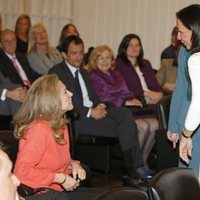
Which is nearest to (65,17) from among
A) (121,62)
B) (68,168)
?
(121,62)

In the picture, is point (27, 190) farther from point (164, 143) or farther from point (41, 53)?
point (41, 53)

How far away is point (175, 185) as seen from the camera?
2.33 meters

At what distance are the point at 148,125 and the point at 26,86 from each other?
4.14ft

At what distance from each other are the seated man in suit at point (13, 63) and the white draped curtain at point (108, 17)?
90.6 inches

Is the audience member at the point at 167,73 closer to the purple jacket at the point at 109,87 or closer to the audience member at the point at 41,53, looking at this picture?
the purple jacket at the point at 109,87

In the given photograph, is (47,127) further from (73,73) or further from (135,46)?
(135,46)

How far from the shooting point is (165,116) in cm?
478

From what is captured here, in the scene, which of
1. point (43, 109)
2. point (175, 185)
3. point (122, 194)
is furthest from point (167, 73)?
point (122, 194)

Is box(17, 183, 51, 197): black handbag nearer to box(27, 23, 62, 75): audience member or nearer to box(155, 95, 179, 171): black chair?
box(155, 95, 179, 171): black chair

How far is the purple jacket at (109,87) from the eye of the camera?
18.4 ft

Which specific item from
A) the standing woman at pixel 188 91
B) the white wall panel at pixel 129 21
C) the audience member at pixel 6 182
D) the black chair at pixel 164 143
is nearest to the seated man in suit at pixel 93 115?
the black chair at pixel 164 143

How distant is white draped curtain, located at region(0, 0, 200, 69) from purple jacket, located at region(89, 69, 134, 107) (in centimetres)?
248

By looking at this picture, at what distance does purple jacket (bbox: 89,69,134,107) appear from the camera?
18.4 feet

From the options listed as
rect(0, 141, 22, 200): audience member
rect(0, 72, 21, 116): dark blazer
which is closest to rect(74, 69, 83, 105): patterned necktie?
rect(0, 72, 21, 116): dark blazer
